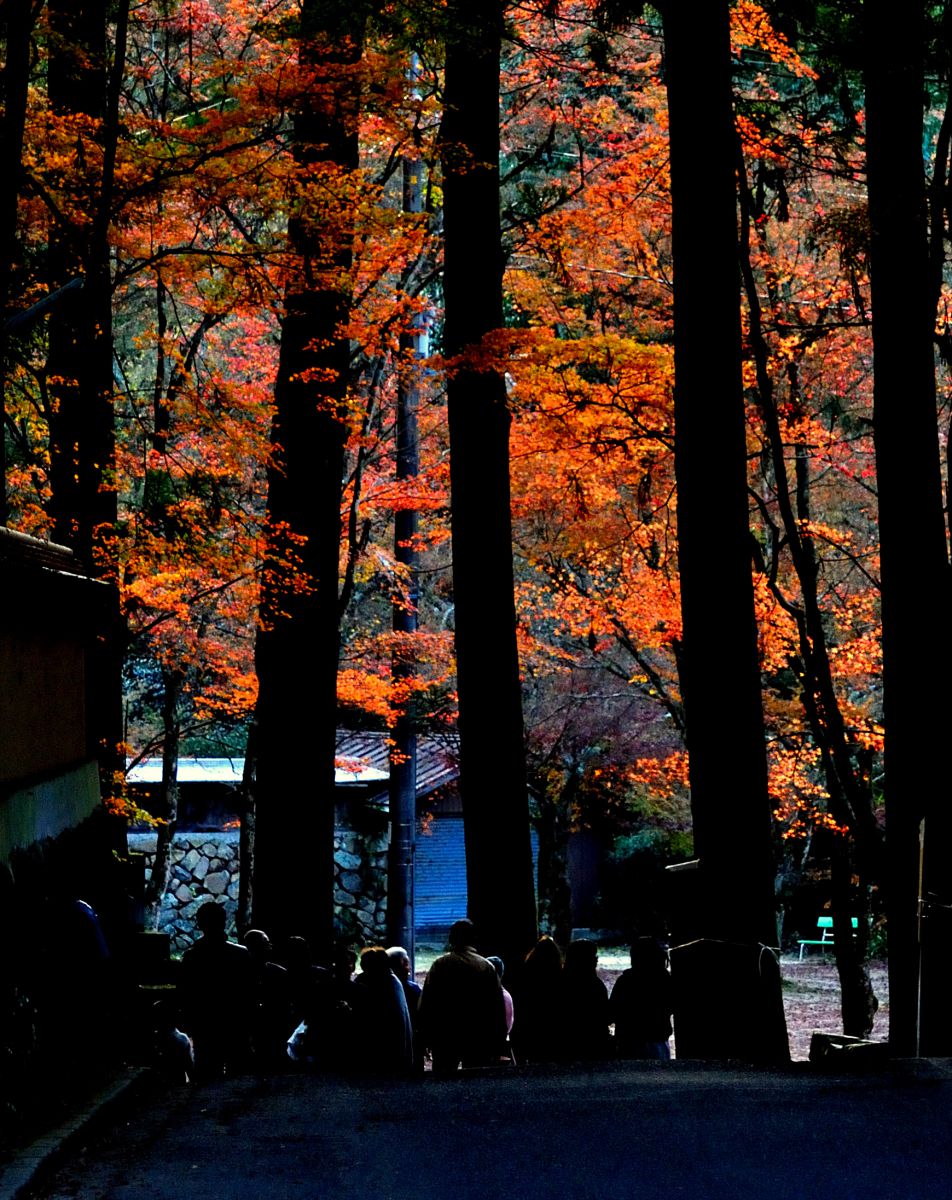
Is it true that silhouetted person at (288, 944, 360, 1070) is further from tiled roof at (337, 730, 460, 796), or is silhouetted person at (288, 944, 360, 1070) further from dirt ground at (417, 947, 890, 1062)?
tiled roof at (337, 730, 460, 796)

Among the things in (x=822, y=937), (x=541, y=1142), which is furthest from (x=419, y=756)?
(x=541, y=1142)

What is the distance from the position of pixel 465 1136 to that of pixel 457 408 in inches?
397

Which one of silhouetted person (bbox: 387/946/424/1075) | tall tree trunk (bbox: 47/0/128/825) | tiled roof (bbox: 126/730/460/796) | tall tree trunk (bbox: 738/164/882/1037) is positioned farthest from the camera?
tiled roof (bbox: 126/730/460/796)

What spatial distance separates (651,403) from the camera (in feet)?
57.9

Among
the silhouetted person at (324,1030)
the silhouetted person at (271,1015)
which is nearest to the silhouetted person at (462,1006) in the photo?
the silhouetted person at (324,1030)

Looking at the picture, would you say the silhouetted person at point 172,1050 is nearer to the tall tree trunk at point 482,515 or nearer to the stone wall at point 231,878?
the tall tree trunk at point 482,515

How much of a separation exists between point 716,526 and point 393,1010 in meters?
4.95

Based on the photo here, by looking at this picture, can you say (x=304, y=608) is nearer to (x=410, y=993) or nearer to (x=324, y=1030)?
Answer: (x=410, y=993)

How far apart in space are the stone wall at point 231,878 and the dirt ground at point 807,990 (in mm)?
1597

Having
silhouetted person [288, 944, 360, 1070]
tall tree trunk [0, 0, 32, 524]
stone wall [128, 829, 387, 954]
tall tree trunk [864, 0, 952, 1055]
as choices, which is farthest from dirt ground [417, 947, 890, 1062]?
tall tree trunk [0, 0, 32, 524]

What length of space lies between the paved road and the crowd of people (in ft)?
5.61

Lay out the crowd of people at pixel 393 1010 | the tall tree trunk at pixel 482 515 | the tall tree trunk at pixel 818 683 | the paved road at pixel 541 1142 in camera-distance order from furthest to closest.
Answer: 1. the tall tree trunk at pixel 818 683
2. the tall tree trunk at pixel 482 515
3. the crowd of people at pixel 393 1010
4. the paved road at pixel 541 1142

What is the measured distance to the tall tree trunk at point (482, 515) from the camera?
15.3 meters

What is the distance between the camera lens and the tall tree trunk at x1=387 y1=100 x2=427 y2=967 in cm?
2162
